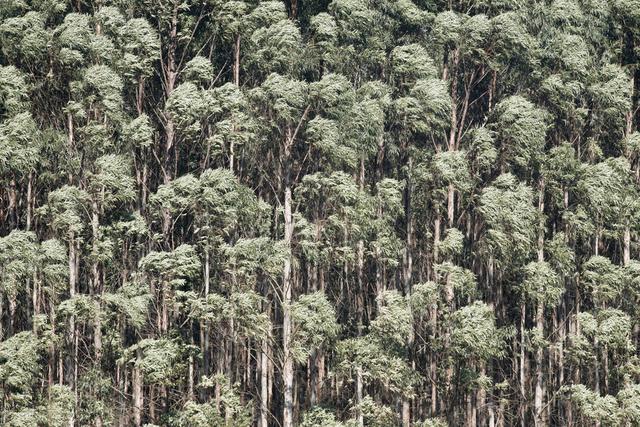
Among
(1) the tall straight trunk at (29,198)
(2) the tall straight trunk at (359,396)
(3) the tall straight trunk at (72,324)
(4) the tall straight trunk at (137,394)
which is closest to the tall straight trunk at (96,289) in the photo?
(3) the tall straight trunk at (72,324)

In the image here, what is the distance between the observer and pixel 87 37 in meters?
44.6

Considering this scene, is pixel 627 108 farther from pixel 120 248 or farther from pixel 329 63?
pixel 120 248

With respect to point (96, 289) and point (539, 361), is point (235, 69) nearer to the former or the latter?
point (96, 289)

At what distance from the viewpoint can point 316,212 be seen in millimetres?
44281

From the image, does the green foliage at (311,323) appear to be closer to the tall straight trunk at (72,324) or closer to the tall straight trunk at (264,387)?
the tall straight trunk at (264,387)

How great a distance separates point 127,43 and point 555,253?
61.9 feet

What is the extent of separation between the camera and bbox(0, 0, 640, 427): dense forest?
40.8 m

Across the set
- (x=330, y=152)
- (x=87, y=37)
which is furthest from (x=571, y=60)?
(x=87, y=37)

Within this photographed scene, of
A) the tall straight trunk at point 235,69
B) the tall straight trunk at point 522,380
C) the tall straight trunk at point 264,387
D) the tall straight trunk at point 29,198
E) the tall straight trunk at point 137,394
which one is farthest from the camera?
the tall straight trunk at point 522,380

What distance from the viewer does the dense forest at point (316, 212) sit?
40.8m

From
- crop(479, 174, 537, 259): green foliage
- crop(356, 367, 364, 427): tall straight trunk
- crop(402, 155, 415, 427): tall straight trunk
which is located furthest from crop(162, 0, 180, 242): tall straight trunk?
crop(479, 174, 537, 259): green foliage

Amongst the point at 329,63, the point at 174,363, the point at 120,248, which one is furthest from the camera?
the point at 329,63

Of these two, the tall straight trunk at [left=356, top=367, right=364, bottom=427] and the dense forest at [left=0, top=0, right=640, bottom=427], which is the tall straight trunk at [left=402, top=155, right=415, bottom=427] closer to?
the dense forest at [left=0, top=0, right=640, bottom=427]

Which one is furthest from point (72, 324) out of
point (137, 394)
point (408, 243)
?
point (408, 243)
